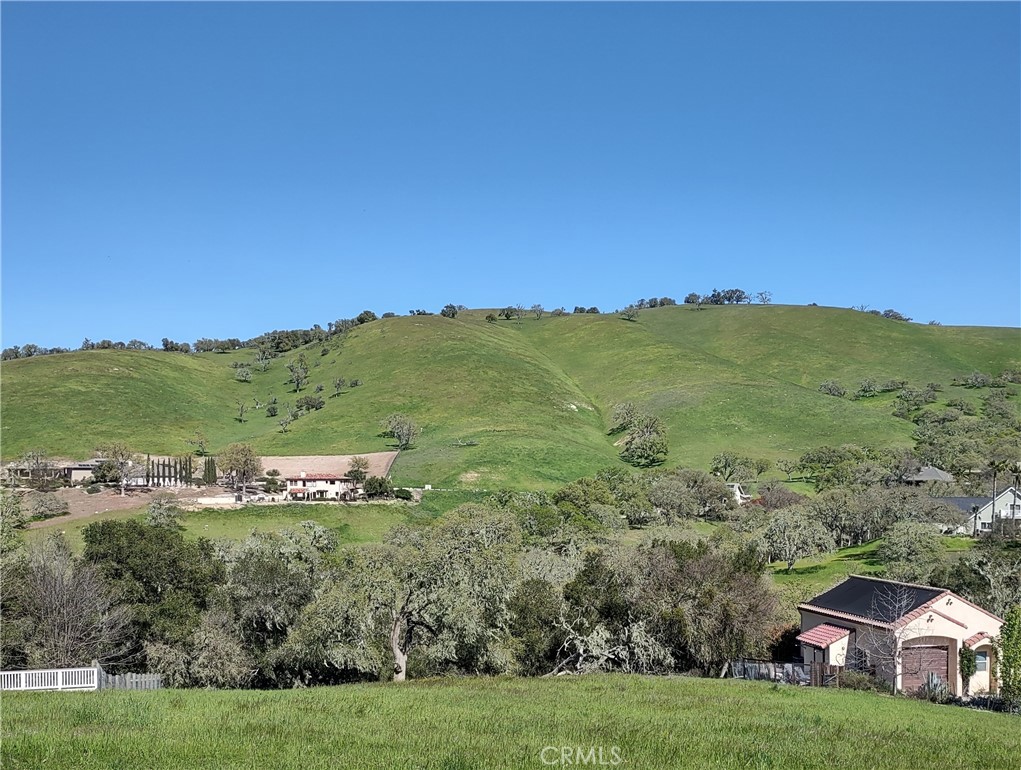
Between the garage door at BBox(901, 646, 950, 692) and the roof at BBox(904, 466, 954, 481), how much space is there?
73.8 metres

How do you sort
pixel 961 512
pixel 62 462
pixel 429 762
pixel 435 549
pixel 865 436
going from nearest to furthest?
1. pixel 429 762
2. pixel 435 549
3. pixel 961 512
4. pixel 62 462
5. pixel 865 436

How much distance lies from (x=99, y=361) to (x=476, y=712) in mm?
158361

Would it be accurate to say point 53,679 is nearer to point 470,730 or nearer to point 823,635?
point 470,730

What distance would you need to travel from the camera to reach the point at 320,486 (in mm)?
101938

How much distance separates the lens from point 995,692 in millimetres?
34719

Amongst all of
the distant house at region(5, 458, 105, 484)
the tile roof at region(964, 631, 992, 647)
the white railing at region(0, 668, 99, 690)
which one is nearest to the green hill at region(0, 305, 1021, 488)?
the distant house at region(5, 458, 105, 484)

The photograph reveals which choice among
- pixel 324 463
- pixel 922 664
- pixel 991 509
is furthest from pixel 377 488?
pixel 922 664

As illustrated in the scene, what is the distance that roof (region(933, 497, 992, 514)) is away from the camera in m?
84.0

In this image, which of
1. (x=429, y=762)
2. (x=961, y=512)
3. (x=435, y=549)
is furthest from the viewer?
(x=961, y=512)

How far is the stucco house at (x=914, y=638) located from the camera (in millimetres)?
34250

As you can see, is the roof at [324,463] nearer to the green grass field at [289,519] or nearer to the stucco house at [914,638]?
the green grass field at [289,519]

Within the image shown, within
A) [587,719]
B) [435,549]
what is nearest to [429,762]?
[587,719]

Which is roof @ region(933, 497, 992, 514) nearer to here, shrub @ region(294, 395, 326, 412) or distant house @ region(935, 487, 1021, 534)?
distant house @ region(935, 487, 1021, 534)

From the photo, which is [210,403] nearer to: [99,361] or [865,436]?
→ [99,361]
